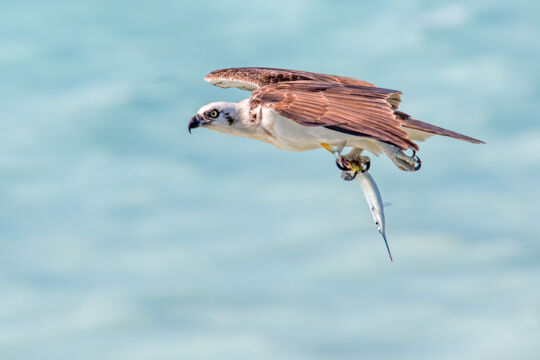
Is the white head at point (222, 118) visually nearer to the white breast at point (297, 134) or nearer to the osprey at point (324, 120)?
the osprey at point (324, 120)

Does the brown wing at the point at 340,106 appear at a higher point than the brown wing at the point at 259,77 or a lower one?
lower

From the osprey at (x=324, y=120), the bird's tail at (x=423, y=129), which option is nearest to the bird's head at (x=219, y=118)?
the osprey at (x=324, y=120)

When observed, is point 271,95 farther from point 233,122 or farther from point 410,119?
point 410,119

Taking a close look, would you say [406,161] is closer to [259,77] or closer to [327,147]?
[327,147]

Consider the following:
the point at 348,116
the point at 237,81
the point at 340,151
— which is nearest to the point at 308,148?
the point at 340,151

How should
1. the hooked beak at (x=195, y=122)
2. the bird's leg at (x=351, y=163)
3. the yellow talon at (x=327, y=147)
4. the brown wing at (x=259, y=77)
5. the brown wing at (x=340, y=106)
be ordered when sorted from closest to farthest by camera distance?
the brown wing at (x=340, y=106) → the yellow talon at (x=327, y=147) → the bird's leg at (x=351, y=163) → the hooked beak at (x=195, y=122) → the brown wing at (x=259, y=77)

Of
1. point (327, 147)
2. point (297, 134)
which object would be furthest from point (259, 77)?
point (297, 134)
